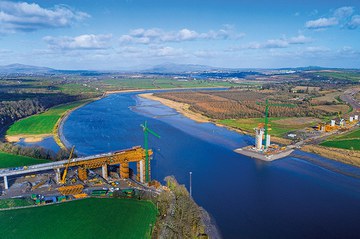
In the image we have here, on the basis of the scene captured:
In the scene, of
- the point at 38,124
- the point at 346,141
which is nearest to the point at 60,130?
the point at 38,124

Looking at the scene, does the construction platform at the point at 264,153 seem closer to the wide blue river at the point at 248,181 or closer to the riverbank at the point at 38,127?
the wide blue river at the point at 248,181

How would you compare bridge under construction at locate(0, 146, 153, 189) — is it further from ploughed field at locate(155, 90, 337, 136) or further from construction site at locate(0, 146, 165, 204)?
ploughed field at locate(155, 90, 337, 136)

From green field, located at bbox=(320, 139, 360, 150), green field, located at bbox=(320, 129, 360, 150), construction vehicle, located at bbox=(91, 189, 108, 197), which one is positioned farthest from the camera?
green field, located at bbox=(320, 129, 360, 150)

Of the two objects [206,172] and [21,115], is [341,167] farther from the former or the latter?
[21,115]

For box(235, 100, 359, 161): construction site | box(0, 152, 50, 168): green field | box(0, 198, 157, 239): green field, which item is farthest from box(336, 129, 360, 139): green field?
box(0, 152, 50, 168): green field

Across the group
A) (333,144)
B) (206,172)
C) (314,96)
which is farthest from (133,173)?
(314,96)

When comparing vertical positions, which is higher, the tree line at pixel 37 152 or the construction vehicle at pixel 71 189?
the tree line at pixel 37 152

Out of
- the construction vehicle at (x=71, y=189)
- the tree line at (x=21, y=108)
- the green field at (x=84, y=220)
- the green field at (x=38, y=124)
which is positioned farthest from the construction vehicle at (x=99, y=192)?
the tree line at (x=21, y=108)
